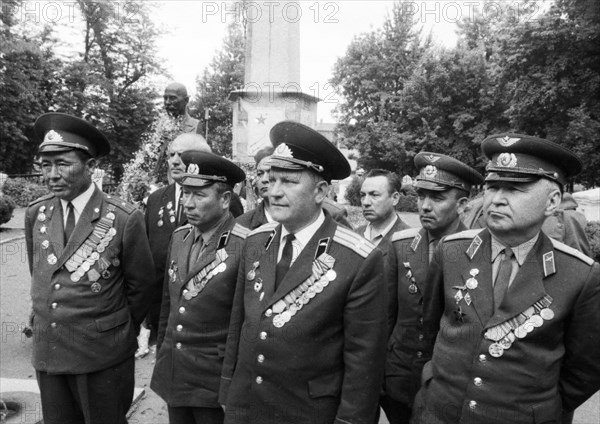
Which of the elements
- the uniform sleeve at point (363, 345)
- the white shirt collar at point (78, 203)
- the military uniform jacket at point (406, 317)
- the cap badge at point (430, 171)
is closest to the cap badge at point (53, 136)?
the white shirt collar at point (78, 203)

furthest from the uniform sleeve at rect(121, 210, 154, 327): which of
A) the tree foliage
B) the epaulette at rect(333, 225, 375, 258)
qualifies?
the tree foliage

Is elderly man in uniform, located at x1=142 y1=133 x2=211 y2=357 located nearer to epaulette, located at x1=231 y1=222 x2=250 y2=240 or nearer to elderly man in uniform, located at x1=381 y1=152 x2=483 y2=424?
epaulette, located at x1=231 y1=222 x2=250 y2=240

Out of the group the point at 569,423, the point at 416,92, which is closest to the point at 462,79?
the point at 416,92

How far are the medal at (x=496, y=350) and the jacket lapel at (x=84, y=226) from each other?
7.65ft

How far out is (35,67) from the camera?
28734 mm

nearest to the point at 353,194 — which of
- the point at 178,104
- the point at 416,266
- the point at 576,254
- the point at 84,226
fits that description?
the point at 178,104

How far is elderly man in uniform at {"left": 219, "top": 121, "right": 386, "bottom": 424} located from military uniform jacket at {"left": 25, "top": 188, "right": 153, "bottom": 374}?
3.14ft

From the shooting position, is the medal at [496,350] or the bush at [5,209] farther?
the bush at [5,209]

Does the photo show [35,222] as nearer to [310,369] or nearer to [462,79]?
[310,369]

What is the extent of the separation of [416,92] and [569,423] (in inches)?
1324

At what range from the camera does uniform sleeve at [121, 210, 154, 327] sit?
3.32 meters

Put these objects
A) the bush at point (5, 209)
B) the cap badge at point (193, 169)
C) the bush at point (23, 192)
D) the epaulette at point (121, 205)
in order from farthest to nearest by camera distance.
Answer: the bush at point (23, 192) < the bush at point (5, 209) < the epaulette at point (121, 205) < the cap badge at point (193, 169)

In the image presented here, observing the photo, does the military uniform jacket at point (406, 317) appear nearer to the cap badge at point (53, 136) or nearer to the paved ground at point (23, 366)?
the paved ground at point (23, 366)

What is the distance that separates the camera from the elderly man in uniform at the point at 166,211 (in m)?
4.14
